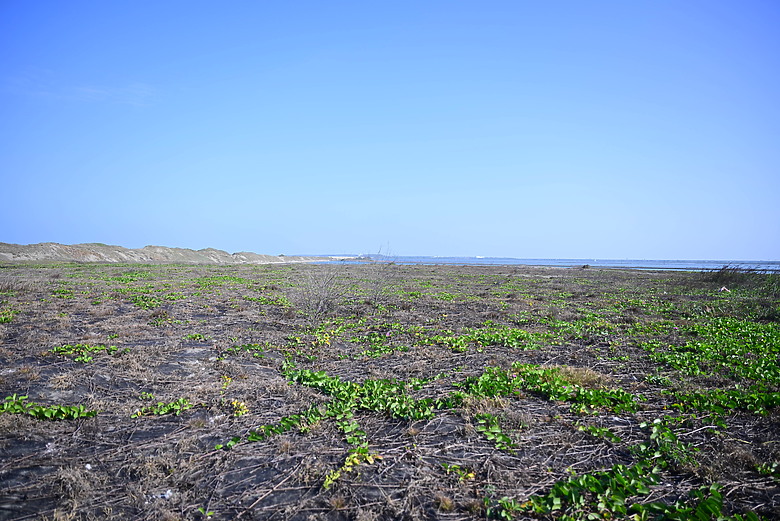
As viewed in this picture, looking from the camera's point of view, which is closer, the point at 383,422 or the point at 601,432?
the point at 601,432

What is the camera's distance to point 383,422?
5480mm

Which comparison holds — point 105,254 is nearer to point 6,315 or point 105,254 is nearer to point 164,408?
point 6,315

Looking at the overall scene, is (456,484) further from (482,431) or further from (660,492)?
(660,492)

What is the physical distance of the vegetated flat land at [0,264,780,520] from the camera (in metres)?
3.73

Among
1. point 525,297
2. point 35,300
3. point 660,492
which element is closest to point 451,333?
point 660,492

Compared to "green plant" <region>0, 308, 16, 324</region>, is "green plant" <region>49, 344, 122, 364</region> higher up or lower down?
lower down

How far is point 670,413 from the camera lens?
5.73m

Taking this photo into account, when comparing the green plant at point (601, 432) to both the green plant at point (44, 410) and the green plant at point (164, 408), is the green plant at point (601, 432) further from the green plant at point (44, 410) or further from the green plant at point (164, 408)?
the green plant at point (44, 410)

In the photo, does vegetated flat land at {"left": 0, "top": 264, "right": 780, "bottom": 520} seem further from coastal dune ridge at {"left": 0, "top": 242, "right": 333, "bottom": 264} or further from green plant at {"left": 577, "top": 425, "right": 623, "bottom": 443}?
coastal dune ridge at {"left": 0, "top": 242, "right": 333, "bottom": 264}

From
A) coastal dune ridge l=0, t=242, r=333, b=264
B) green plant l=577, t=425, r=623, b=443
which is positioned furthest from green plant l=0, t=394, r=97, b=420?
coastal dune ridge l=0, t=242, r=333, b=264

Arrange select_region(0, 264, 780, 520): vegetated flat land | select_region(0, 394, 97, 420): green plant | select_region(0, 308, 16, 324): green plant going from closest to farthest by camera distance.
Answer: select_region(0, 264, 780, 520): vegetated flat land → select_region(0, 394, 97, 420): green plant → select_region(0, 308, 16, 324): green plant

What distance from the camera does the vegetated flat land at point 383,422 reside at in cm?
373

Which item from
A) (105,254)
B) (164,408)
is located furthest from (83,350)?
(105,254)

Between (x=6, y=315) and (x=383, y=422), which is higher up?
(x=6, y=315)
